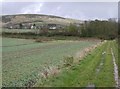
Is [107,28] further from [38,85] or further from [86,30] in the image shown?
[38,85]

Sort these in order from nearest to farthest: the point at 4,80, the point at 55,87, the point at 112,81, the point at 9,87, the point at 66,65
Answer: the point at 55,87, the point at 9,87, the point at 112,81, the point at 4,80, the point at 66,65

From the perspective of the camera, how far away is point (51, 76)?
21250mm

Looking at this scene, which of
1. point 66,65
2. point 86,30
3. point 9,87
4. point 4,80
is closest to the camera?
point 9,87

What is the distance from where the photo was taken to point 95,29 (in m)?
150

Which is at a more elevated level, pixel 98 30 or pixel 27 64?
pixel 27 64

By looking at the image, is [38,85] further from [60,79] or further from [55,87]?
[60,79]

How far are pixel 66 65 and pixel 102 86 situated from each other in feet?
39.7

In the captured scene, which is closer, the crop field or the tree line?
the crop field

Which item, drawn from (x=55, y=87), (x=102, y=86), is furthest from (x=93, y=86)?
(x=55, y=87)

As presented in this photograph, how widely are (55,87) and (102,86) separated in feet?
9.12

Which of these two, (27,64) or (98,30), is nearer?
(27,64)

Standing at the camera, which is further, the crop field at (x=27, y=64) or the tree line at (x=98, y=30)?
the tree line at (x=98, y=30)

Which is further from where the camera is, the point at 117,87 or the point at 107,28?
the point at 107,28

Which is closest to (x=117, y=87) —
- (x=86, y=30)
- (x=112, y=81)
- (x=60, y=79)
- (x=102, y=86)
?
(x=102, y=86)
